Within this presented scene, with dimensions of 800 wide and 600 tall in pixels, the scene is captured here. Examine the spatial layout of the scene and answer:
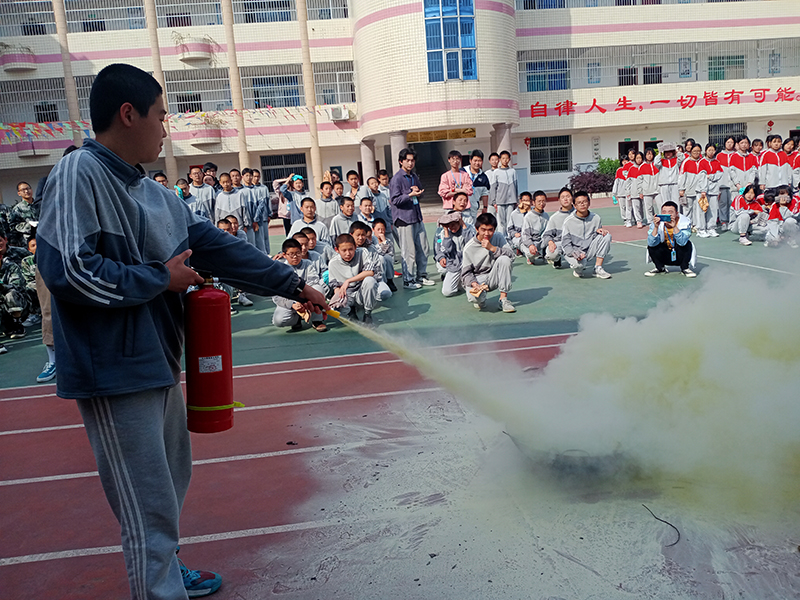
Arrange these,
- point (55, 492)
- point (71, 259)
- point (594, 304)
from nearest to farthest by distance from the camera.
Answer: point (71, 259)
point (55, 492)
point (594, 304)

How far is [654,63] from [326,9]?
15.0 metres

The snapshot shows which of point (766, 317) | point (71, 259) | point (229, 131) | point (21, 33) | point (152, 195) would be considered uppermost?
point (21, 33)

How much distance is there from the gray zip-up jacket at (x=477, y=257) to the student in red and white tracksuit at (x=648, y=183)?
732 cm

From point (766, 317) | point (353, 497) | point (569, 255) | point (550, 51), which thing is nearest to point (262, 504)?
point (353, 497)

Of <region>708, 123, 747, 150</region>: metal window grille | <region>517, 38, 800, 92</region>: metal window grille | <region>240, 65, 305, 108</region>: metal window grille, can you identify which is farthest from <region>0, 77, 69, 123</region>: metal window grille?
<region>708, 123, 747, 150</region>: metal window grille

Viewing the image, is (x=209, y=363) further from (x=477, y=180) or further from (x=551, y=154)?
(x=551, y=154)

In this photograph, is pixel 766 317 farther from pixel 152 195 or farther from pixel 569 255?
pixel 569 255

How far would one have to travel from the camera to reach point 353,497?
356 centimetres

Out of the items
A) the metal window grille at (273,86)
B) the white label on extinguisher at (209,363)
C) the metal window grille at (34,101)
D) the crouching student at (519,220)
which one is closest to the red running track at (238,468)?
the white label on extinguisher at (209,363)

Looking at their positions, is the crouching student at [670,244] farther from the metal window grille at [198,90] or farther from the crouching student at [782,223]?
the metal window grille at [198,90]

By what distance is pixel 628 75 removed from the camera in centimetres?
2975

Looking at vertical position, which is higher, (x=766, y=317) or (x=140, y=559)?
(x=766, y=317)

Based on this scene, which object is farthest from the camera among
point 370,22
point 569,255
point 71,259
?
point 370,22

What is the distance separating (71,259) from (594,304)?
23.2 ft
